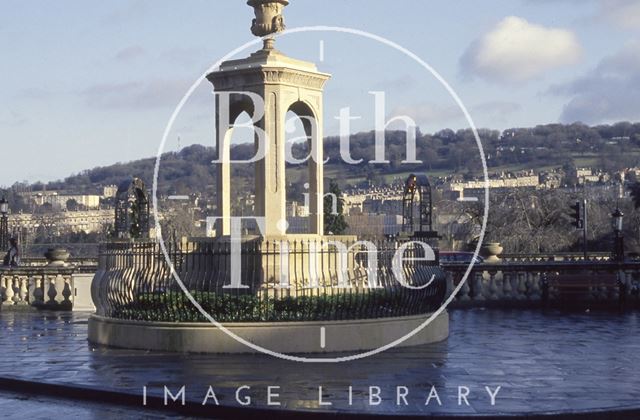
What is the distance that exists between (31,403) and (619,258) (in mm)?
20778

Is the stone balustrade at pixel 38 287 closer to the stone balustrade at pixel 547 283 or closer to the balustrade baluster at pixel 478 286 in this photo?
the stone balustrade at pixel 547 283

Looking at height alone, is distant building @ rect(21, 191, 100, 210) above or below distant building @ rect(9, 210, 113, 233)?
above

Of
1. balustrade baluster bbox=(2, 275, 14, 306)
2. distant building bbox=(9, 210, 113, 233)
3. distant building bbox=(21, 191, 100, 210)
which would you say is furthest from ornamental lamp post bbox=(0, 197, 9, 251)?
distant building bbox=(21, 191, 100, 210)

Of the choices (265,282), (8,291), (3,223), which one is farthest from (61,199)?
(265,282)

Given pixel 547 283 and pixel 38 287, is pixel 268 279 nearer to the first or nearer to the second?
pixel 547 283

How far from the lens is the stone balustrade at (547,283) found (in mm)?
27844

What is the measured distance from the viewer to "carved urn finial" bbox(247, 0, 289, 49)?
1995cm

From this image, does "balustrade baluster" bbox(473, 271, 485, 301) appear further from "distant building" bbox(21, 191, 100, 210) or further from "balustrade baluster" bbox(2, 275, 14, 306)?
"distant building" bbox(21, 191, 100, 210)

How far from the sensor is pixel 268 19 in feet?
65.7

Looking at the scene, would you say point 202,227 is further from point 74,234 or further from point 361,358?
point 361,358

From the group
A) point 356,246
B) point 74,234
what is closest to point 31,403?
point 356,246

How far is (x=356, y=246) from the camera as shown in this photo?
18.3 metres

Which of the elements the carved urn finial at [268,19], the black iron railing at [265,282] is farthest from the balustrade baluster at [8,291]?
the carved urn finial at [268,19]

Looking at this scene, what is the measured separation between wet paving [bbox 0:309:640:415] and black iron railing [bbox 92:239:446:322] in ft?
2.98
